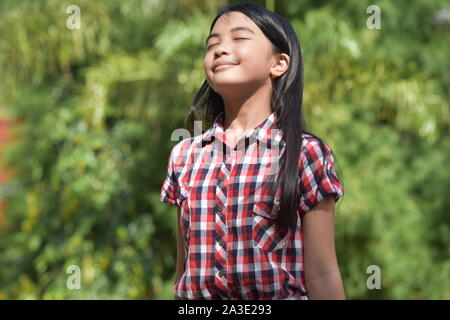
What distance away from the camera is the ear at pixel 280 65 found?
1153 mm

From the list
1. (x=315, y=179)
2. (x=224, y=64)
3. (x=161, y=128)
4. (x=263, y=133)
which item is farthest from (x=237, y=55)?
(x=161, y=128)

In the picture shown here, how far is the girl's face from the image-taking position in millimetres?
1099

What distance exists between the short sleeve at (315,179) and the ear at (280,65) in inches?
6.9

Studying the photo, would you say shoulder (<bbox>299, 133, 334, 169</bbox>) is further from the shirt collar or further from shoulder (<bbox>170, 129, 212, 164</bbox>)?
shoulder (<bbox>170, 129, 212, 164</bbox>)

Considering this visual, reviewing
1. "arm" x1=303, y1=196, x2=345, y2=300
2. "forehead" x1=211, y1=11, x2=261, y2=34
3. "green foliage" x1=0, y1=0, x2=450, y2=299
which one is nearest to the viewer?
"arm" x1=303, y1=196, x2=345, y2=300

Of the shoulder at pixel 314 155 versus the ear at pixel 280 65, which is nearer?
the shoulder at pixel 314 155

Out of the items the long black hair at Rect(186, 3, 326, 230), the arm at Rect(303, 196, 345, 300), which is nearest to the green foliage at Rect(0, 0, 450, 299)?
the long black hair at Rect(186, 3, 326, 230)

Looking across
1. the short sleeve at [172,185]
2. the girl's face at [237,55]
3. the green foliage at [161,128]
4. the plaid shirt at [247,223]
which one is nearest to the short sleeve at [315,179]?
the plaid shirt at [247,223]

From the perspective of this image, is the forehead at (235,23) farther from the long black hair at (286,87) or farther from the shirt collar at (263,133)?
the shirt collar at (263,133)

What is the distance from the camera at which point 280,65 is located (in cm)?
116

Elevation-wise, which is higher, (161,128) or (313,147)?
(161,128)

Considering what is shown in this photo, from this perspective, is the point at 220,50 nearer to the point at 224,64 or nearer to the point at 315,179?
the point at 224,64

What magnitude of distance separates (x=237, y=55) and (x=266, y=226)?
12.4 inches
